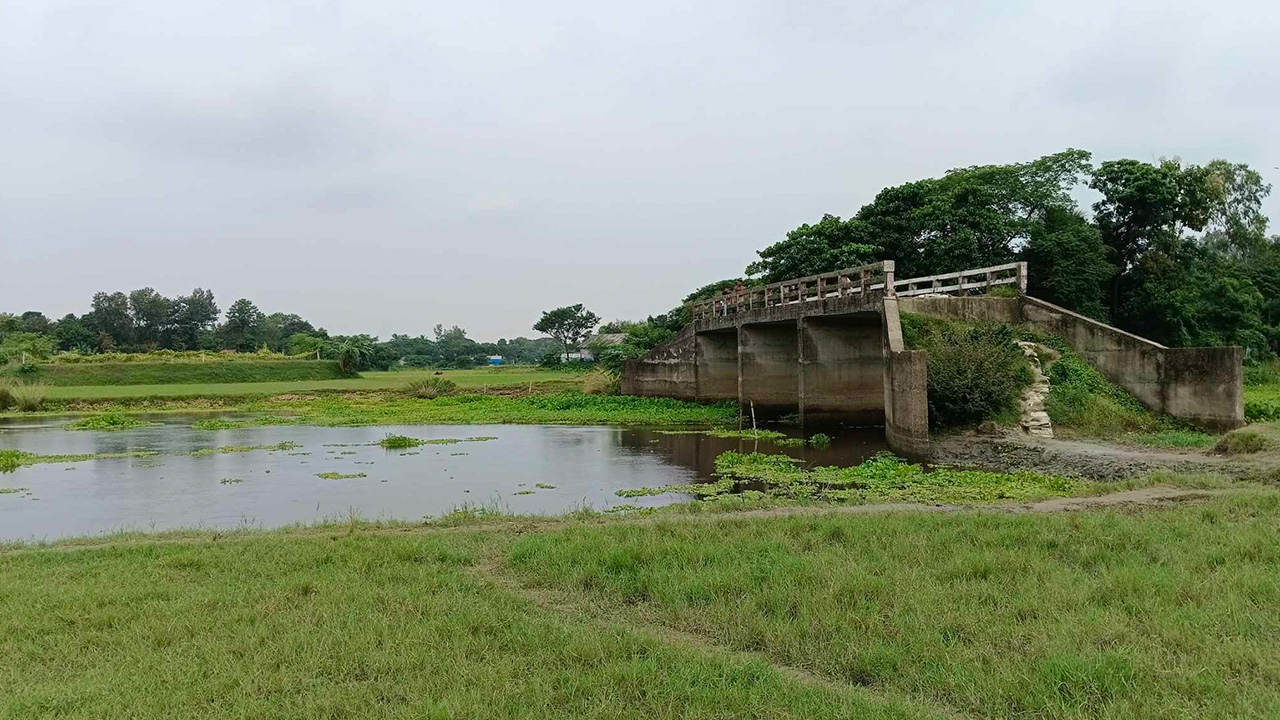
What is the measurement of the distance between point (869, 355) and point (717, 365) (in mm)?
12333

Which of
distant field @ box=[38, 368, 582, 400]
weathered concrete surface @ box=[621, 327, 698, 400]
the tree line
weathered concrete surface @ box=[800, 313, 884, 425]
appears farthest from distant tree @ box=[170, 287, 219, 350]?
weathered concrete surface @ box=[800, 313, 884, 425]

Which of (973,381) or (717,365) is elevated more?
(717,365)

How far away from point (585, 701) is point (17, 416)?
46.9m

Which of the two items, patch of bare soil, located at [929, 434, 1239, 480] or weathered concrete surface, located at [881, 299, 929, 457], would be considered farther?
weathered concrete surface, located at [881, 299, 929, 457]

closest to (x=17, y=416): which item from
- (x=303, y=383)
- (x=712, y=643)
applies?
(x=303, y=383)

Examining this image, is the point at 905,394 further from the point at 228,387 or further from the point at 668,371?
the point at 228,387

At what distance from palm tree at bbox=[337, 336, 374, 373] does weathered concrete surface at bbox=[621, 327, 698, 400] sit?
119 ft

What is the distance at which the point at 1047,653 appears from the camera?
550 centimetres

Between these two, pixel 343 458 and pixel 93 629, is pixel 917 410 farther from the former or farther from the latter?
pixel 93 629

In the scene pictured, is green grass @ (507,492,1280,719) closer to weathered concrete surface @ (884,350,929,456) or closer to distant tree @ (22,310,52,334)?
weathered concrete surface @ (884,350,929,456)

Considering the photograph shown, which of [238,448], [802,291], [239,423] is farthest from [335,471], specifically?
[239,423]

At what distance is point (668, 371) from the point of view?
42250 mm

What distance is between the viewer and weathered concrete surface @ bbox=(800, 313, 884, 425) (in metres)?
27.5

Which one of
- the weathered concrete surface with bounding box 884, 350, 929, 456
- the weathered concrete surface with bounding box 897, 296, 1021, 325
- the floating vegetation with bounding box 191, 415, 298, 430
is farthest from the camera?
the floating vegetation with bounding box 191, 415, 298, 430
